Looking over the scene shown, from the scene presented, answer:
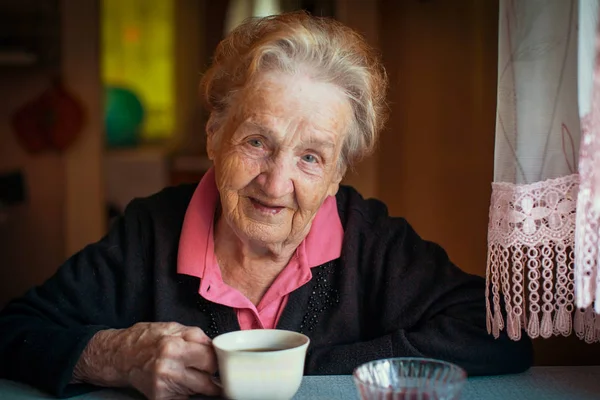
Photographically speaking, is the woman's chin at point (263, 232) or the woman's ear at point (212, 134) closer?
the woman's chin at point (263, 232)

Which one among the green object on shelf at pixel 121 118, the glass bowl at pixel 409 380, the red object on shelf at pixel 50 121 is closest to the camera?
the glass bowl at pixel 409 380

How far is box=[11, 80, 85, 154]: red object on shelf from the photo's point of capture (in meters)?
3.91

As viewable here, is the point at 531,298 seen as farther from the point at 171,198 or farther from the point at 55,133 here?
the point at 55,133

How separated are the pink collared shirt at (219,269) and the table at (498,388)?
24cm

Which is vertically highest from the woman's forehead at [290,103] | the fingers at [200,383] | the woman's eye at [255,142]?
the woman's forehead at [290,103]

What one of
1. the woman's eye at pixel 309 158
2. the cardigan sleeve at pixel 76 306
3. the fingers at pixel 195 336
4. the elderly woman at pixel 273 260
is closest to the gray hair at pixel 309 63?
the elderly woman at pixel 273 260

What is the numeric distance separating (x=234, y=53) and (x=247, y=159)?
25cm

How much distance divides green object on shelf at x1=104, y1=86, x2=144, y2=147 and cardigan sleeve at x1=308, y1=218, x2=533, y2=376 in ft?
11.3

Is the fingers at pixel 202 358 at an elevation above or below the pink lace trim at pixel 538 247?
below

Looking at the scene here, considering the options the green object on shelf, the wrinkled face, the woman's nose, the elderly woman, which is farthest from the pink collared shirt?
the green object on shelf

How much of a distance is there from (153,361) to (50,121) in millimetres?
2922

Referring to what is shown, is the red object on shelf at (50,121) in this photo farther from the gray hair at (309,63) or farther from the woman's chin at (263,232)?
the woman's chin at (263,232)

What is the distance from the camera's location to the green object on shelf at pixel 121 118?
4.79m

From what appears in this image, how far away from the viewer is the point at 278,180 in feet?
4.64
